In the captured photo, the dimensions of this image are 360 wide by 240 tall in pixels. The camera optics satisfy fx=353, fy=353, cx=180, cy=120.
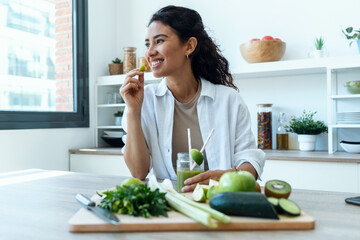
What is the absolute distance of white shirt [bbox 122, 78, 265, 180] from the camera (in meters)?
1.66

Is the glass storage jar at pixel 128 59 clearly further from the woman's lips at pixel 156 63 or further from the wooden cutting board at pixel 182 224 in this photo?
the wooden cutting board at pixel 182 224

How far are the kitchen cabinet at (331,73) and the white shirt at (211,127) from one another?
1.12 m

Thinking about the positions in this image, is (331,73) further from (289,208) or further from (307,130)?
(289,208)

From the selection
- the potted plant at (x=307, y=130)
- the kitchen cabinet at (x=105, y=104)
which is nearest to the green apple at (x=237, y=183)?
the potted plant at (x=307, y=130)

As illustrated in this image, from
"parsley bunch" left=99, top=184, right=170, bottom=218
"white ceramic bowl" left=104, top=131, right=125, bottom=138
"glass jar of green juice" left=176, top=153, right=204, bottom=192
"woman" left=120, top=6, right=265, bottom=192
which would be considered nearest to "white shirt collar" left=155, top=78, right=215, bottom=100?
"woman" left=120, top=6, right=265, bottom=192

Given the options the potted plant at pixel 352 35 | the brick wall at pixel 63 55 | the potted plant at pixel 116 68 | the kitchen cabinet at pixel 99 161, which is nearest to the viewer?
the potted plant at pixel 352 35

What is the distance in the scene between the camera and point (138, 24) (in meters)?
3.67

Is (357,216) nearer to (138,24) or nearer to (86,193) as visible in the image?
(86,193)

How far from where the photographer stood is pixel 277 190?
962 mm

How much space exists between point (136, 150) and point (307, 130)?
162 cm

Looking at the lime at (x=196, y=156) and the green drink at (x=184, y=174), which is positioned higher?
the lime at (x=196, y=156)

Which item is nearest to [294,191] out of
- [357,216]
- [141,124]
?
[357,216]

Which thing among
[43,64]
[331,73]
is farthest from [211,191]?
[43,64]

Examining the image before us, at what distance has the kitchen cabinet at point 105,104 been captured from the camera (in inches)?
134
